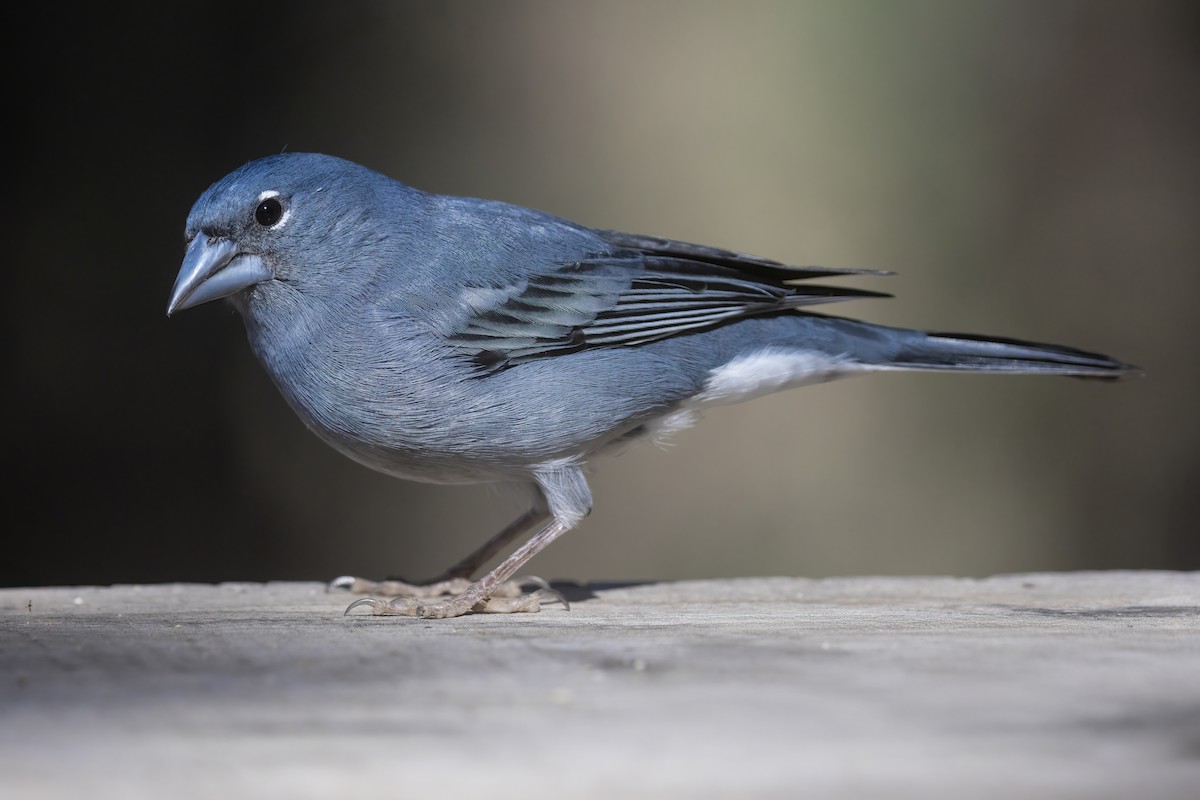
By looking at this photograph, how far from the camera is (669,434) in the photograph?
4320 mm

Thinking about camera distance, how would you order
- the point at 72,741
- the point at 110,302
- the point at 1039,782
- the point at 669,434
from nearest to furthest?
the point at 1039,782, the point at 72,741, the point at 669,434, the point at 110,302

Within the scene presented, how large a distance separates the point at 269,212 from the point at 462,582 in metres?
1.46

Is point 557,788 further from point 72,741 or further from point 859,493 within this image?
point 859,493

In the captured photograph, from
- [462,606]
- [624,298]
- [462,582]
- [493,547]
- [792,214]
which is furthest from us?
[792,214]

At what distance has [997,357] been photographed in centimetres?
426

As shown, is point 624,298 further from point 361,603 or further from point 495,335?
point 361,603

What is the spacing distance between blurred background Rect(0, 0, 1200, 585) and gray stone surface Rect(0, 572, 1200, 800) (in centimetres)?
495

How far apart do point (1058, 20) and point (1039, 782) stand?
772 cm

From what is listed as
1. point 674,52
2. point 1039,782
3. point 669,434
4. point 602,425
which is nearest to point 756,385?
point 669,434

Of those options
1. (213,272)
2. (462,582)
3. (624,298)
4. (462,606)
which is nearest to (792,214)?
(624,298)

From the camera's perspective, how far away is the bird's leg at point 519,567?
3.58 m

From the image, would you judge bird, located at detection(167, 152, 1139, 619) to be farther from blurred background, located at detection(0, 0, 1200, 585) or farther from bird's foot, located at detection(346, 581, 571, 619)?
blurred background, located at detection(0, 0, 1200, 585)

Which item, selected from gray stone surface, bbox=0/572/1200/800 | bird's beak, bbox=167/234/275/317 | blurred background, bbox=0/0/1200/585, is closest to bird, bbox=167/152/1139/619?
bird's beak, bbox=167/234/275/317

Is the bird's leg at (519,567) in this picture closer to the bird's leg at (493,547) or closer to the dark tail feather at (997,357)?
the bird's leg at (493,547)
